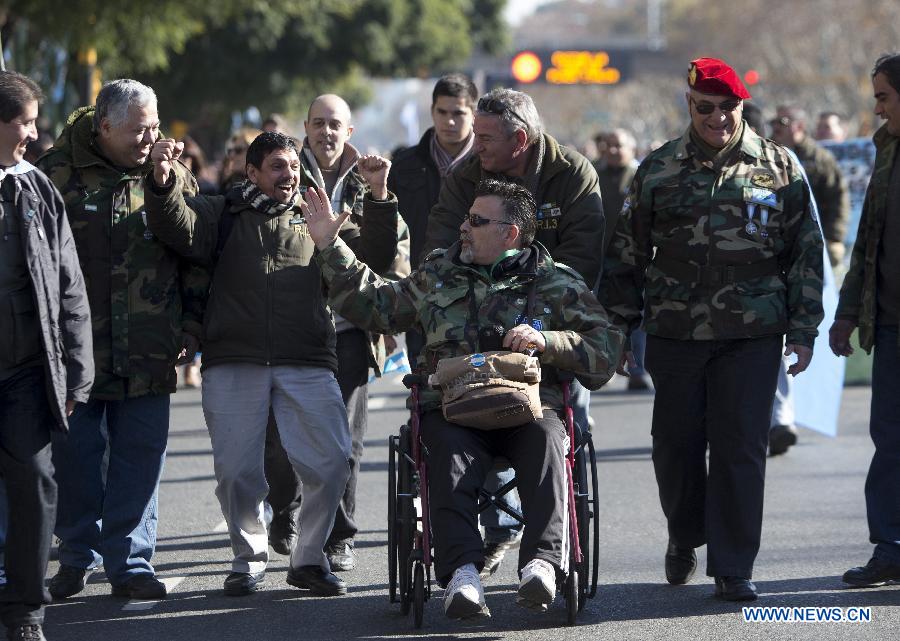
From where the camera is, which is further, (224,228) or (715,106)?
(224,228)

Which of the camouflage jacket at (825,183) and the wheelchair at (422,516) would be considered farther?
the camouflage jacket at (825,183)

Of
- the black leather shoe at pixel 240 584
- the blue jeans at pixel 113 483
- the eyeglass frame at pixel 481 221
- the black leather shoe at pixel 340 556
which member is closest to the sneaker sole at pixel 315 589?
the black leather shoe at pixel 240 584

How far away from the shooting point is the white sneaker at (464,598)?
18.9ft

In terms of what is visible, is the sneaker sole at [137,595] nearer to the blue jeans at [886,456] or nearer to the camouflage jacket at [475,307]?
the camouflage jacket at [475,307]

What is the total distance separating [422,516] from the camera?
6145mm

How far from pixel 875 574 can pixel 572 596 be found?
145cm

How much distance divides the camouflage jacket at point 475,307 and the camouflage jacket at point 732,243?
433mm

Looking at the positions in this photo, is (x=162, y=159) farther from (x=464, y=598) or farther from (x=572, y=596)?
(x=572, y=596)

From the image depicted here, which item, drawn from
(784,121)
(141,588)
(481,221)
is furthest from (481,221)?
(784,121)

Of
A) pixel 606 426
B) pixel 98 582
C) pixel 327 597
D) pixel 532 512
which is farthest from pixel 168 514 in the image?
pixel 606 426

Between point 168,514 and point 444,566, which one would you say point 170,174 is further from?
point 168,514

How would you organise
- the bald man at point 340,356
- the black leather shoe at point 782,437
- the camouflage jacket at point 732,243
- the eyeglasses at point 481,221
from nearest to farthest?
the eyeglasses at point 481,221
the camouflage jacket at point 732,243
the bald man at point 340,356
the black leather shoe at point 782,437

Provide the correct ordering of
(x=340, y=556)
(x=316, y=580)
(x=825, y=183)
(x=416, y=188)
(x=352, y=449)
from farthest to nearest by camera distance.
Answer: (x=825, y=183) → (x=416, y=188) → (x=352, y=449) → (x=340, y=556) → (x=316, y=580)

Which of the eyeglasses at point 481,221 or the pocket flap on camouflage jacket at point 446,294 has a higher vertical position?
the eyeglasses at point 481,221
